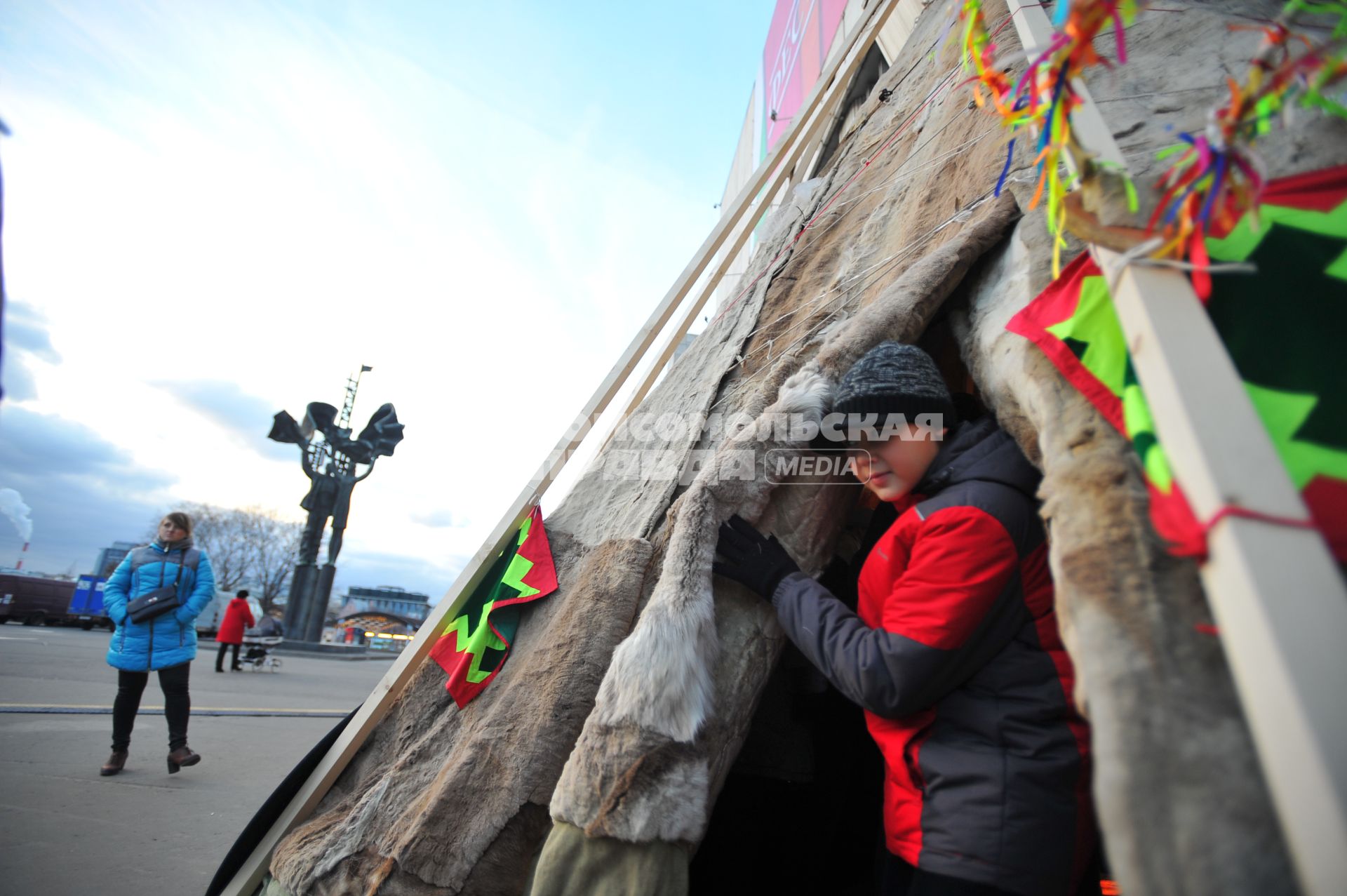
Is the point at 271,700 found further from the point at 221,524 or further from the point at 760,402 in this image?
the point at 221,524

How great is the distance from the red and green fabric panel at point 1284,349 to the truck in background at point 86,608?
21.2 m

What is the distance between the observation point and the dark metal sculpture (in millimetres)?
16672

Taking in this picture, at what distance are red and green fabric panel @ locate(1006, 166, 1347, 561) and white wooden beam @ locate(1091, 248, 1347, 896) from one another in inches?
2.7

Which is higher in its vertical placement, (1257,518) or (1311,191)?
(1311,191)

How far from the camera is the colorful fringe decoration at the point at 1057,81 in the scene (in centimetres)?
101

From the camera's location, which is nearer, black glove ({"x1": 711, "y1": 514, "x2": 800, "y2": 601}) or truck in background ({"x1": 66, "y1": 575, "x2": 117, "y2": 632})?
black glove ({"x1": 711, "y1": 514, "x2": 800, "y2": 601})

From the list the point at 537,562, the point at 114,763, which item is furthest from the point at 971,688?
the point at 114,763

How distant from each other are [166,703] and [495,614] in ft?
8.64

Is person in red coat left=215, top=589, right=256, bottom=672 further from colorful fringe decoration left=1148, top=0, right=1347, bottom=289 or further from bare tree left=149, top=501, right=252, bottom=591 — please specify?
bare tree left=149, top=501, right=252, bottom=591

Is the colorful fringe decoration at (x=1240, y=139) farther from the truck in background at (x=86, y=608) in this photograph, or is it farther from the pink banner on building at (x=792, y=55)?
the truck in background at (x=86, y=608)

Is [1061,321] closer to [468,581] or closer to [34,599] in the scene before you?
[468,581]

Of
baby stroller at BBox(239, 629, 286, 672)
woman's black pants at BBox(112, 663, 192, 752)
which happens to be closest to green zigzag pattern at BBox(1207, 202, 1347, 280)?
woman's black pants at BBox(112, 663, 192, 752)

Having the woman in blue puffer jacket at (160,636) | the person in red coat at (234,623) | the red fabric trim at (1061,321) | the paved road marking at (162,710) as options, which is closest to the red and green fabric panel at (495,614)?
the red fabric trim at (1061,321)

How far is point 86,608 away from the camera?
615 inches
